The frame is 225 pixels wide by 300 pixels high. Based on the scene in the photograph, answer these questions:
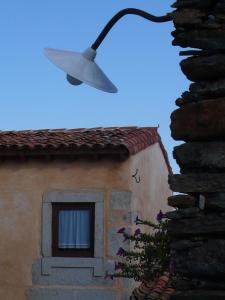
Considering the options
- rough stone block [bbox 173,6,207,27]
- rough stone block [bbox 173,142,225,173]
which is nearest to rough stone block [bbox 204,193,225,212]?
rough stone block [bbox 173,142,225,173]

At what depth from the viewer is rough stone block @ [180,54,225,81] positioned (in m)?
2.92

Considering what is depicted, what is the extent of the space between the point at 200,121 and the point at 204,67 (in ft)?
0.80

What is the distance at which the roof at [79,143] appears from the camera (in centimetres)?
1088

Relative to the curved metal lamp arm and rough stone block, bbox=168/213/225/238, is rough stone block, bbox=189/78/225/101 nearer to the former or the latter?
the curved metal lamp arm

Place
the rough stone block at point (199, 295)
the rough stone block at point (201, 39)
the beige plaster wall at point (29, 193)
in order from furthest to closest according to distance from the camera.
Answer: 1. the beige plaster wall at point (29, 193)
2. the rough stone block at point (201, 39)
3. the rough stone block at point (199, 295)

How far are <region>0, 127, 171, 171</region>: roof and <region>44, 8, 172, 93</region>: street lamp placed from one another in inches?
297

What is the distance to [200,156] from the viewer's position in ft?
9.41

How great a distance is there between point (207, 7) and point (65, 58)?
67 centimetres

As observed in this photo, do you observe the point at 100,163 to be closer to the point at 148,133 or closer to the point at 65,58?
the point at 148,133

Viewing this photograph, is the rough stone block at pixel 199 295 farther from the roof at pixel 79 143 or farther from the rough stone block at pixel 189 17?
the roof at pixel 79 143

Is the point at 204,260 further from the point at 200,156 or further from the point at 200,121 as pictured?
the point at 200,121

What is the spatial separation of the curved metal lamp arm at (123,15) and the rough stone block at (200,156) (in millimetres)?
592

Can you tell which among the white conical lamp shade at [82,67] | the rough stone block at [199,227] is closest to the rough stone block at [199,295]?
the rough stone block at [199,227]

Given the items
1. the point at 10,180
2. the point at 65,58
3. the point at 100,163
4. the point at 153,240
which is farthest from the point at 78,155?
the point at 65,58
